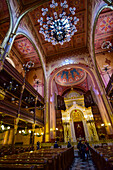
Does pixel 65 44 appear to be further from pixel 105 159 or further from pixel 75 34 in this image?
pixel 105 159

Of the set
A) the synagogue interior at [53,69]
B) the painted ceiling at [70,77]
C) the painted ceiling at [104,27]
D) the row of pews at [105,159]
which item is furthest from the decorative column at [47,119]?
the painted ceiling at [104,27]

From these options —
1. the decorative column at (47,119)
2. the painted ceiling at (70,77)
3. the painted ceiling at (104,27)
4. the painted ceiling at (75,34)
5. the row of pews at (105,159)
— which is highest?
the painted ceiling at (75,34)

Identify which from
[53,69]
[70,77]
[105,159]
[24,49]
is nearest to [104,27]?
[53,69]

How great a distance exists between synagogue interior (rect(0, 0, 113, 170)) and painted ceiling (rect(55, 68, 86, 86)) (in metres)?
0.38

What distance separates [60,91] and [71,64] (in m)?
8.13

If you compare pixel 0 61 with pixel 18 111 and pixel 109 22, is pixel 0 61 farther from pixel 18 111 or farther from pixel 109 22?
pixel 109 22

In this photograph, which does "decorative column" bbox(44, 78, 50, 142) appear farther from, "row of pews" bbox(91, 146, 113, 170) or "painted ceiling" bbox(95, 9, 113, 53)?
"painted ceiling" bbox(95, 9, 113, 53)

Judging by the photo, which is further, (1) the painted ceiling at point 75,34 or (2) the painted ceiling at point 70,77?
(2) the painted ceiling at point 70,77

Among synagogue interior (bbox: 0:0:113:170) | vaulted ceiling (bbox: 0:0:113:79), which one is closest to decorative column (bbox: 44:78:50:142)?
synagogue interior (bbox: 0:0:113:170)

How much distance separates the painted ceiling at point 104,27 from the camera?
1069cm

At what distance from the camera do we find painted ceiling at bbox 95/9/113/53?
10690 mm

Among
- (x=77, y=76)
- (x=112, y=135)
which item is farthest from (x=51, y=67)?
(x=112, y=135)

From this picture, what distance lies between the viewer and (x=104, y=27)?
1202cm

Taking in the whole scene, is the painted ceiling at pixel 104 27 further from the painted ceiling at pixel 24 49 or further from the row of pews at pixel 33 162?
the row of pews at pixel 33 162
